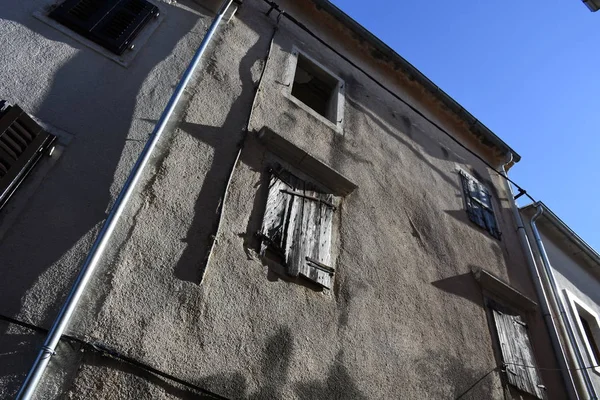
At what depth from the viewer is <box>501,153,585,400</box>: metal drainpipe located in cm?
654

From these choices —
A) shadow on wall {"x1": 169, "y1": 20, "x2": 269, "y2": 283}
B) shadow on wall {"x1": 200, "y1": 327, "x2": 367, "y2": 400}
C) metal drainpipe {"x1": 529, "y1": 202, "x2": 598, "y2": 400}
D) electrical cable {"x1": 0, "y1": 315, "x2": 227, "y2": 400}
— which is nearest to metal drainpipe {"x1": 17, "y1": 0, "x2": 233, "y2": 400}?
electrical cable {"x1": 0, "y1": 315, "x2": 227, "y2": 400}

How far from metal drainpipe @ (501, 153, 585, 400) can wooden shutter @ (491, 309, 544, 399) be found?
555 mm

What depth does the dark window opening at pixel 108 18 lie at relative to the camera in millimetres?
5199

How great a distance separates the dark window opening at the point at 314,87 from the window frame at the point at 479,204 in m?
2.98

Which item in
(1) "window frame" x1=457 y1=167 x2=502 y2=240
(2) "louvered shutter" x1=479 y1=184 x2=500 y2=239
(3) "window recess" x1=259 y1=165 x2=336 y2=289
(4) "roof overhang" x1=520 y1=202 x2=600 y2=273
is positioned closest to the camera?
(3) "window recess" x1=259 y1=165 x2=336 y2=289

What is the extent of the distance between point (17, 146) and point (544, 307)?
753cm

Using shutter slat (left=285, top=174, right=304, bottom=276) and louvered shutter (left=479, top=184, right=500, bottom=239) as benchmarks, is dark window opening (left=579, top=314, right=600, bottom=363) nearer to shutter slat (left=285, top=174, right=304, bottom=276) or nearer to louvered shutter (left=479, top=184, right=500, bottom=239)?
louvered shutter (left=479, top=184, right=500, bottom=239)

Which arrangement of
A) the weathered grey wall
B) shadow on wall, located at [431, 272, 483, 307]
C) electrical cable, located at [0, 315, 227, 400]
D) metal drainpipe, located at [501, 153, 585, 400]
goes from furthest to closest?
metal drainpipe, located at [501, 153, 585, 400] < shadow on wall, located at [431, 272, 483, 307] < the weathered grey wall < electrical cable, located at [0, 315, 227, 400]

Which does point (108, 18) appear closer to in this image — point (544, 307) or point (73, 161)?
point (73, 161)

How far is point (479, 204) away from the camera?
8.57 metres

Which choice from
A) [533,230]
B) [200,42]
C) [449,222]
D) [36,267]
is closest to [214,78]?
[200,42]

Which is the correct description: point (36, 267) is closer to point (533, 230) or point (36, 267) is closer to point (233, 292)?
point (233, 292)

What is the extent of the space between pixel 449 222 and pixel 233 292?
14.5ft

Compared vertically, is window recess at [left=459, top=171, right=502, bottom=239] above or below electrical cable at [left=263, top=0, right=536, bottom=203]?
below
